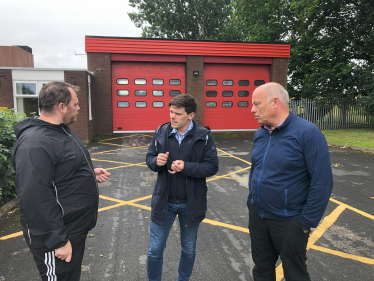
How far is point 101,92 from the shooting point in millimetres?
14414

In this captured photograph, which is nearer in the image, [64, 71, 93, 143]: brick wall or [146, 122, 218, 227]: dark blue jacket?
[146, 122, 218, 227]: dark blue jacket

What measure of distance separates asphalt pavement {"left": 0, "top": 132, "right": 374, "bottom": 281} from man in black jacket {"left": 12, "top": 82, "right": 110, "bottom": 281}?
114 cm

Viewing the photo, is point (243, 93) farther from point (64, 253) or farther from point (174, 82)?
point (64, 253)

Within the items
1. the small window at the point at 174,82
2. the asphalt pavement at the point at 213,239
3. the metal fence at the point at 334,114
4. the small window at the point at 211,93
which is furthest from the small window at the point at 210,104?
the asphalt pavement at the point at 213,239

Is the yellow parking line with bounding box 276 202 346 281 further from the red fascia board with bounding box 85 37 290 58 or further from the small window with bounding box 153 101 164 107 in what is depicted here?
the red fascia board with bounding box 85 37 290 58

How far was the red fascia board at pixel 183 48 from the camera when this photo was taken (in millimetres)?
14148

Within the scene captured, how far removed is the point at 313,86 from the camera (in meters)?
19.0

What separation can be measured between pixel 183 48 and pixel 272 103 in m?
13.6

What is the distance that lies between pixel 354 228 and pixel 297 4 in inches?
754

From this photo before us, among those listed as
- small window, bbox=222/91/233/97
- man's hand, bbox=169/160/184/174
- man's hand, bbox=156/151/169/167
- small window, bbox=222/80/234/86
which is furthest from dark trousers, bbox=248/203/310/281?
small window, bbox=222/80/234/86

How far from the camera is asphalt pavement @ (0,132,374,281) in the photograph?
3.02m

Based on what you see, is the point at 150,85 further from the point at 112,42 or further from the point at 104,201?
the point at 104,201

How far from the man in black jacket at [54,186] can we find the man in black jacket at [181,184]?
0.67m

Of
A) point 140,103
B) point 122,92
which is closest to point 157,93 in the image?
point 140,103
